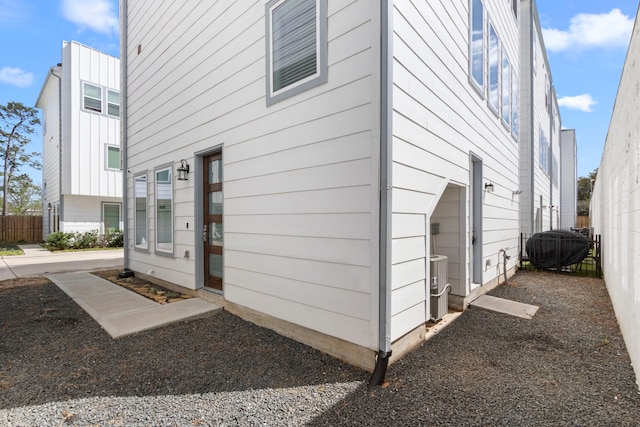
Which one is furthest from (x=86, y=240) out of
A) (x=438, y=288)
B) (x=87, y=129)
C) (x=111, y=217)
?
(x=438, y=288)

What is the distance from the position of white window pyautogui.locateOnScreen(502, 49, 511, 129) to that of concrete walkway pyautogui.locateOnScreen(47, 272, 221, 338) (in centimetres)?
680

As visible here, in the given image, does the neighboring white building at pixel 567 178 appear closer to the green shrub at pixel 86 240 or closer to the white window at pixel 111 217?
the white window at pixel 111 217

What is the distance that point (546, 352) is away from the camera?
317 centimetres

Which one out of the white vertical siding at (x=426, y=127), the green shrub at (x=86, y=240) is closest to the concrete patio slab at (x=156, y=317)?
the white vertical siding at (x=426, y=127)

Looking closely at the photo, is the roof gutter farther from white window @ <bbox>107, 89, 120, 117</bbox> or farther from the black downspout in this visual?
white window @ <bbox>107, 89, 120, 117</bbox>

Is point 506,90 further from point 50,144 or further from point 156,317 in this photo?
point 50,144

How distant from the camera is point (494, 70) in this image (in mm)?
5953

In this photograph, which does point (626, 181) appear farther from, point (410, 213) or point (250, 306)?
point (250, 306)

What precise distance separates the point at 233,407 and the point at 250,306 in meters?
1.75

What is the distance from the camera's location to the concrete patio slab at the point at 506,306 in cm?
436

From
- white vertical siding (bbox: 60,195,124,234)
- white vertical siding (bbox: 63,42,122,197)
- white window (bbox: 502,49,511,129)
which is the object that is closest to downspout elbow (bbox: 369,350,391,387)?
white window (bbox: 502,49,511,129)

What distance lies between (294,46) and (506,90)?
547cm

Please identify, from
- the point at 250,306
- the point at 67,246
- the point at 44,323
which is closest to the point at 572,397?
the point at 250,306

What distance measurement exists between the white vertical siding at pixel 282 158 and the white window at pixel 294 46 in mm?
115
